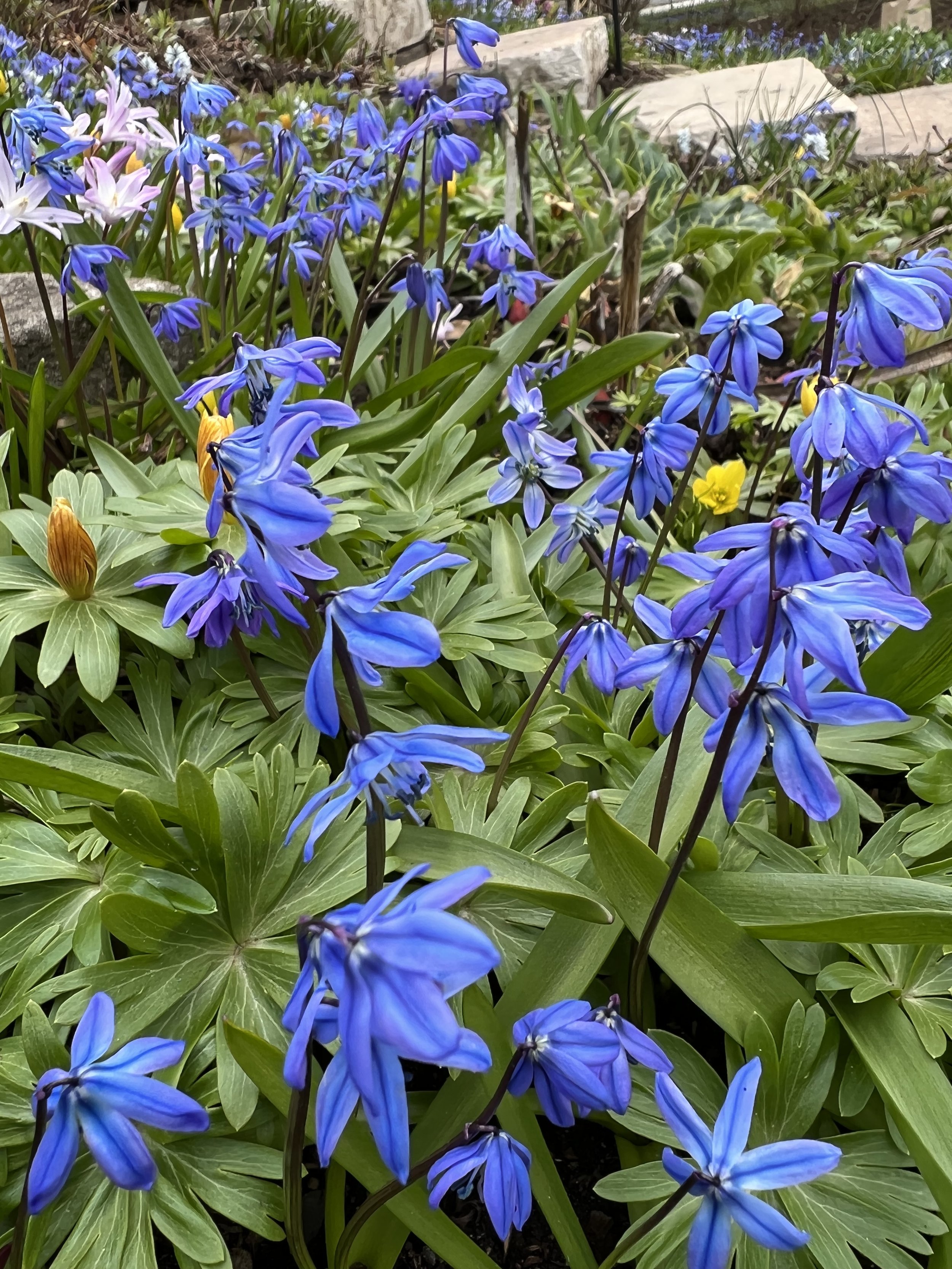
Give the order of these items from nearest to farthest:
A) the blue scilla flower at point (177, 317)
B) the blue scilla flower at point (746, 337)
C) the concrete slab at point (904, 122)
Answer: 1. the blue scilla flower at point (746, 337)
2. the blue scilla flower at point (177, 317)
3. the concrete slab at point (904, 122)

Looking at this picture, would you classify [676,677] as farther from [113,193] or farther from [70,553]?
[113,193]

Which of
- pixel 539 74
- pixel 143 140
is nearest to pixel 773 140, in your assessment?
pixel 539 74

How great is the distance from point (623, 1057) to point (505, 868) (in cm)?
27

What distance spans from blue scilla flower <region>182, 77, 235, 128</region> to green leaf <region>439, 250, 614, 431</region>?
1200 mm

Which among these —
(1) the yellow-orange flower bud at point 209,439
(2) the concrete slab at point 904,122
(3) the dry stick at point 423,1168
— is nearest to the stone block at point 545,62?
(2) the concrete slab at point 904,122

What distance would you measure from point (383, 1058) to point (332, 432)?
1938 millimetres

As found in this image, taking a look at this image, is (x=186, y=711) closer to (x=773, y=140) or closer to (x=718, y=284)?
(x=718, y=284)

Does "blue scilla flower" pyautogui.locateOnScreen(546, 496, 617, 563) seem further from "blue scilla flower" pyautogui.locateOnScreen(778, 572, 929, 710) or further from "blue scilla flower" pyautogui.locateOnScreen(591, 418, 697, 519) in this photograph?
"blue scilla flower" pyautogui.locateOnScreen(778, 572, 929, 710)

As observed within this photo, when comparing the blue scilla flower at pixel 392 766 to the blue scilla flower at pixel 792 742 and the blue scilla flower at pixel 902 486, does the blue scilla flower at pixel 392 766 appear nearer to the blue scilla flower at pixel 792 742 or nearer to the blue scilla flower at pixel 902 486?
the blue scilla flower at pixel 792 742

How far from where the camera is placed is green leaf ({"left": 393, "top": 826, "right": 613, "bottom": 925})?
1.12 metres

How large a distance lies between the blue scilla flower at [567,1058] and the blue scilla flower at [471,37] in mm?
2175

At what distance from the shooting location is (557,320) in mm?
2422

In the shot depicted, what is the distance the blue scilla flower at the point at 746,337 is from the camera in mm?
1565

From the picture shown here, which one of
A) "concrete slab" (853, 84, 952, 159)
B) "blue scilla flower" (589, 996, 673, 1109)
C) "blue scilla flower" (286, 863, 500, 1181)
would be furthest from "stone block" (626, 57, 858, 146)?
"blue scilla flower" (286, 863, 500, 1181)
